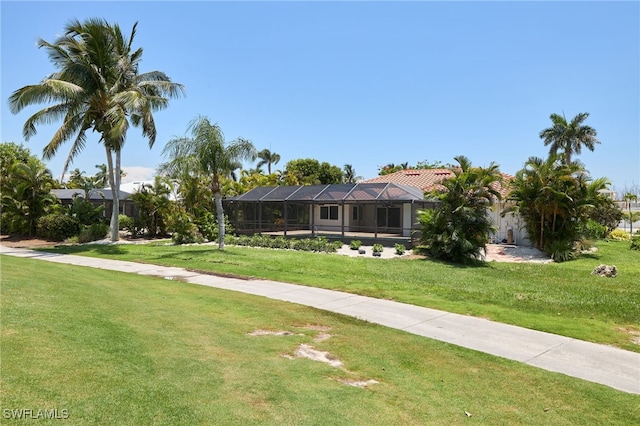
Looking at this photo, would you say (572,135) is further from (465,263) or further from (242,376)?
(242,376)

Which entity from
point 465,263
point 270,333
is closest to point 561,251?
point 465,263

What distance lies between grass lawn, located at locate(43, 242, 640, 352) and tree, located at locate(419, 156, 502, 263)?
39.6 inches

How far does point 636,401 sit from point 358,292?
6.25 m

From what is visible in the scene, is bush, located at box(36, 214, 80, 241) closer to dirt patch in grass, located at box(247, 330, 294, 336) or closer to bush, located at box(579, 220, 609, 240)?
dirt patch in grass, located at box(247, 330, 294, 336)

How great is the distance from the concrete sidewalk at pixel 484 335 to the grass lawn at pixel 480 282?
0.51 m

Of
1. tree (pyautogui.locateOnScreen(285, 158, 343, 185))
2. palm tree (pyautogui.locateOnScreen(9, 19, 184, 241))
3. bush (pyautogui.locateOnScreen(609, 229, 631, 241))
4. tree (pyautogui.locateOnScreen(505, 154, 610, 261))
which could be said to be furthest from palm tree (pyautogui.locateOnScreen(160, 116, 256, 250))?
tree (pyautogui.locateOnScreen(285, 158, 343, 185))

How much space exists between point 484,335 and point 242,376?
4228 millimetres

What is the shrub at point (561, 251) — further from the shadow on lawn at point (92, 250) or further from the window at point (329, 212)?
the shadow on lawn at point (92, 250)

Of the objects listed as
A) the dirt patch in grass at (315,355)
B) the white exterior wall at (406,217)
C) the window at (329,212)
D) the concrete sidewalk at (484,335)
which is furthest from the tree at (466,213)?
the dirt patch in grass at (315,355)

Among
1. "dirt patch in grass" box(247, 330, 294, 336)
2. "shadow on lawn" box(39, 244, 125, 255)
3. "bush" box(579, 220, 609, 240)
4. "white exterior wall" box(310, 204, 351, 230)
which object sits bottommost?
"dirt patch in grass" box(247, 330, 294, 336)

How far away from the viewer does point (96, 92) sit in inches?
813

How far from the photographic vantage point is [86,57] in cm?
2028

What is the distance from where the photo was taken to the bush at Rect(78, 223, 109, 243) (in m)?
22.6

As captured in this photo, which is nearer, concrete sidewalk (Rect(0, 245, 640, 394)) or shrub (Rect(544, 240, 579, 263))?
concrete sidewalk (Rect(0, 245, 640, 394))
